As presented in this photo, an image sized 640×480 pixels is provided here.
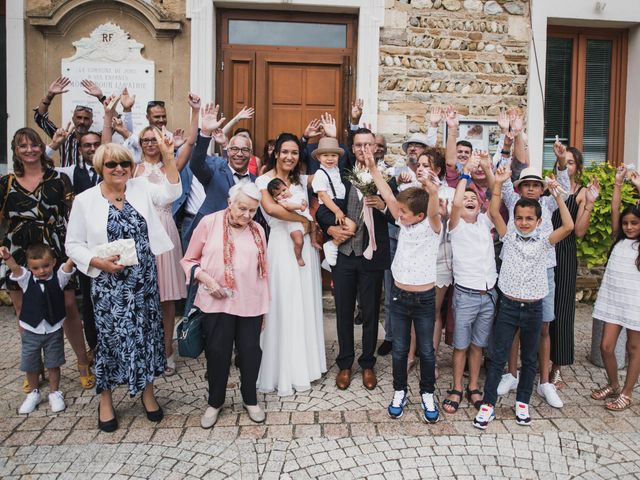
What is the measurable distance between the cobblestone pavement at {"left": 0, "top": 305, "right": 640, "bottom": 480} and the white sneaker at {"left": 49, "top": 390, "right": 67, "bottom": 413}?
0.05 m

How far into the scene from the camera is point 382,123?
23.9ft

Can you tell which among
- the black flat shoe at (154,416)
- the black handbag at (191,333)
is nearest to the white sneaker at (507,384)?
the black handbag at (191,333)

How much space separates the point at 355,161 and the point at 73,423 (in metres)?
3.09

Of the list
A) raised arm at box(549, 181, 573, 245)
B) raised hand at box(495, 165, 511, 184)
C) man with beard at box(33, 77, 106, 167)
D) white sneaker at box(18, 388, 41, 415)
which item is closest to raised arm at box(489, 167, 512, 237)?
raised hand at box(495, 165, 511, 184)

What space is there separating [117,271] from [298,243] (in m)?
1.39

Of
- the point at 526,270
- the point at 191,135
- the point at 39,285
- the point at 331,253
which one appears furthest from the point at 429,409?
the point at 39,285

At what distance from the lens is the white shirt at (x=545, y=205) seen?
4156 mm

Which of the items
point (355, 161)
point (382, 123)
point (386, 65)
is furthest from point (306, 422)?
point (386, 65)

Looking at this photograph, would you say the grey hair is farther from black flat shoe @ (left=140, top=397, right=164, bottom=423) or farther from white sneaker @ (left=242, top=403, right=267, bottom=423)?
black flat shoe @ (left=140, top=397, right=164, bottom=423)

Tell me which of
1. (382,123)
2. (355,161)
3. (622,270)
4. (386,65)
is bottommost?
(622,270)

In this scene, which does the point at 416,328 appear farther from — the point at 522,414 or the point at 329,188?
the point at 329,188

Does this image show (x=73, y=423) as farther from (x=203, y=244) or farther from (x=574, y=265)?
(x=574, y=265)

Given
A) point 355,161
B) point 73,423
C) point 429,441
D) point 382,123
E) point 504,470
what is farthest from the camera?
point 382,123

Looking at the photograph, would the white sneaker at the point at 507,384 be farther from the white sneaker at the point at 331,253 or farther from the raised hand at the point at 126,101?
the raised hand at the point at 126,101
